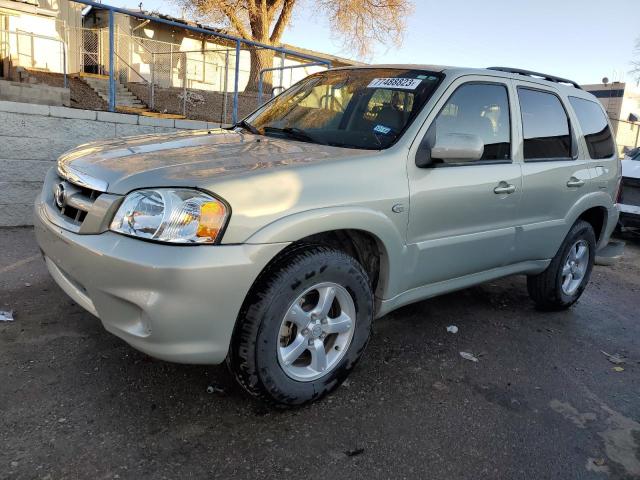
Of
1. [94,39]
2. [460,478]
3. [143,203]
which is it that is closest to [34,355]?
[143,203]

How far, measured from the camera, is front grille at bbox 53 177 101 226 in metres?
2.61

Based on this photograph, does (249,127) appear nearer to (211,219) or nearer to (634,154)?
(211,219)

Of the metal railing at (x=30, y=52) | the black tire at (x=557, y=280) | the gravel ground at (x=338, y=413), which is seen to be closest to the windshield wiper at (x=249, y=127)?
the gravel ground at (x=338, y=413)

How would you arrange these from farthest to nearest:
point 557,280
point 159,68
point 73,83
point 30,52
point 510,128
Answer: point 30,52, point 159,68, point 73,83, point 557,280, point 510,128

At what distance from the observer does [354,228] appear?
2.78 m

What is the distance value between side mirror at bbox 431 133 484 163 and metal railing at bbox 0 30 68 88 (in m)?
14.3

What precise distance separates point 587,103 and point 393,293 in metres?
2.88

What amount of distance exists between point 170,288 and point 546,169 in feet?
9.74

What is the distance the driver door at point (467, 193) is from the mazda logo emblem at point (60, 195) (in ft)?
6.08

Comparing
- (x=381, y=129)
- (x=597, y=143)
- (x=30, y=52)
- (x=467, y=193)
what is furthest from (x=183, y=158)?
(x=30, y=52)

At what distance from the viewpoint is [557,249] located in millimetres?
4371

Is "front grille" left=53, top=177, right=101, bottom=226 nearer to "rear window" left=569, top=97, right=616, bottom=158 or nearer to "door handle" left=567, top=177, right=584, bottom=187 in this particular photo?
"door handle" left=567, top=177, right=584, bottom=187

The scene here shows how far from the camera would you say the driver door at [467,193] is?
314 centimetres

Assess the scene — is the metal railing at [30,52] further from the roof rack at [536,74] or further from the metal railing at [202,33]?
the roof rack at [536,74]
